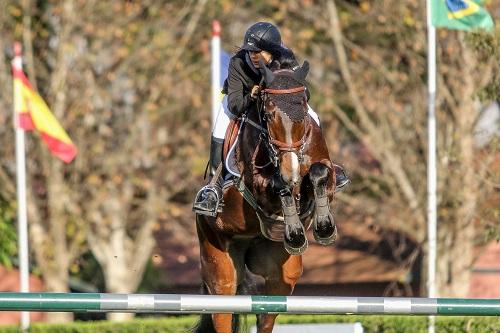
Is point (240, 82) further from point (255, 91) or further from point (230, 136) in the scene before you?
point (230, 136)

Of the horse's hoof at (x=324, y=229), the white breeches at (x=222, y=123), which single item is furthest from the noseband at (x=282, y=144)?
the white breeches at (x=222, y=123)

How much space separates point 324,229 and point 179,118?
17.0 meters

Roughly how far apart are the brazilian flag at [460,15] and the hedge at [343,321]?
3.56 m

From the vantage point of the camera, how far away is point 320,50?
25.7 m

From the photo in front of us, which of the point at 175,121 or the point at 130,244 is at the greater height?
the point at 175,121

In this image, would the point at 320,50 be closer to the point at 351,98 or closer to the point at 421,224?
the point at 351,98

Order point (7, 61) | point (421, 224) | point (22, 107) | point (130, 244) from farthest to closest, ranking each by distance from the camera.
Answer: point (130, 244) → point (7, 61) → point (421, 224) → point (22, 107)

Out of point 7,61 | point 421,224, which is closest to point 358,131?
point 421,224

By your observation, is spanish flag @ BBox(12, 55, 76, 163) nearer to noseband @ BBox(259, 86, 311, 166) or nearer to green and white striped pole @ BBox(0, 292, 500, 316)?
noseband @ BBox(259, 86, 311, 166)

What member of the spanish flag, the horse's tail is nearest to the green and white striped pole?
the horse's tail

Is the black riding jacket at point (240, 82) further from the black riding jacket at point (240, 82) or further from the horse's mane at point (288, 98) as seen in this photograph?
the horse's mane at point (288, 98)

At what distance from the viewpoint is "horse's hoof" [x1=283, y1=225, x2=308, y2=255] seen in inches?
A: 325

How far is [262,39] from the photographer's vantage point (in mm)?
8758

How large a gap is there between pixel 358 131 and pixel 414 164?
4.02 ft
